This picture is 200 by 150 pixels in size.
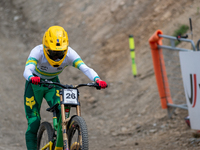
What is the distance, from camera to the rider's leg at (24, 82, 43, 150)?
5133 millimetres

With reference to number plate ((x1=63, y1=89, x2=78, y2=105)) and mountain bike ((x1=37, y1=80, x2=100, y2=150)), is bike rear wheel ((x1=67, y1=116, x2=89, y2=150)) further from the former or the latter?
number plate ((x1=63, y1=89, x2=78, y2=105))

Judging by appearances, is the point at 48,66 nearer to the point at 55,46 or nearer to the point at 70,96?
the point at 55,46

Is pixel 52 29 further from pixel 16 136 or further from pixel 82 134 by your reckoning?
pixel 16 136

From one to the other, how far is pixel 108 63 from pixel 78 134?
8.84 m

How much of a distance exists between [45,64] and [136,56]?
23.8ft

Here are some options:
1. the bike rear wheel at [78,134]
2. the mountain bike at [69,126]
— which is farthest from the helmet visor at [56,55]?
the bike rear wheel at [78,134]

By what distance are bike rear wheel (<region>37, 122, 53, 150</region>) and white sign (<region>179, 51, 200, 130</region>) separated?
278 cm

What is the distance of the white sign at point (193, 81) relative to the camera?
5.77m

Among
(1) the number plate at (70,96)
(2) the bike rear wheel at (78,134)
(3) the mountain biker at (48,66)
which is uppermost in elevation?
(3) the mountain biker at (48,66)

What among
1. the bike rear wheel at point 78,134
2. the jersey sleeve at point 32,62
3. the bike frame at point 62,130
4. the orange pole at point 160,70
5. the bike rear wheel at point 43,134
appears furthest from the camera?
the orange pole at point 160,70

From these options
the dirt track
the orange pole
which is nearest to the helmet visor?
the dirt track

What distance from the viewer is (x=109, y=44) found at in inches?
533

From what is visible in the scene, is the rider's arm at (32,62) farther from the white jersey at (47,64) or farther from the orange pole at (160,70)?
the orange pole at (160,70)

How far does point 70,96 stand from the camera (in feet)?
14.0
